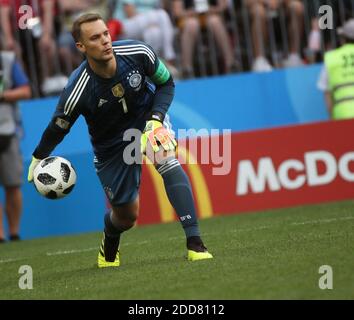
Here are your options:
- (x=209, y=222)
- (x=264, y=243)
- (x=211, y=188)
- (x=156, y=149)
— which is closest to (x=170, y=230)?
(x=209, y=222)

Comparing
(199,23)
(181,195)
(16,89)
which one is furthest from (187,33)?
(181,195)

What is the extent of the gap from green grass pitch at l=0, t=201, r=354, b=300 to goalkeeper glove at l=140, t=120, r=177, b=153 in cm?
100

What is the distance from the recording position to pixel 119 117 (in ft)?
29.0

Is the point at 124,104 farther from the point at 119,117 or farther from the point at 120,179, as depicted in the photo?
the point at 120,179

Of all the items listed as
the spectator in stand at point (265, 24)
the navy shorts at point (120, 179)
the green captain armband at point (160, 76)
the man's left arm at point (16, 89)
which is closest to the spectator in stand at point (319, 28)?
the spectator in stand at point (265, 24)

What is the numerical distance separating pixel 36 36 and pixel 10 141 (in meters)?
2.80

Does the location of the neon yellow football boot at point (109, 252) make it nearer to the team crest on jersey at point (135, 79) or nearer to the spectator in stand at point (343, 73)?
the team crest on jersey at point (135, 79)

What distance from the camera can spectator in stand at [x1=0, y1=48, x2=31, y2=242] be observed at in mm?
13672

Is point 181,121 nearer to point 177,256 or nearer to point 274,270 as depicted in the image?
point 177,256

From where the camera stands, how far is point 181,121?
15.5m

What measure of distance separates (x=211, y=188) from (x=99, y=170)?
5067 millimetres

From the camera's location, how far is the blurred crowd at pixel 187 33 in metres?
15.9

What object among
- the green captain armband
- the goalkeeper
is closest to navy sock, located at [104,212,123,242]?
the goalkeeper

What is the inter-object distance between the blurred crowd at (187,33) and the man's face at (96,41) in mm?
7061
